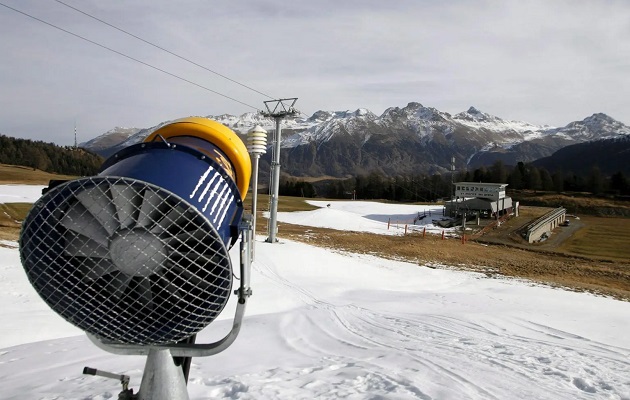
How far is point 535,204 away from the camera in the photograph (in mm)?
74750

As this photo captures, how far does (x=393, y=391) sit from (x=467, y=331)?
468 centimetres

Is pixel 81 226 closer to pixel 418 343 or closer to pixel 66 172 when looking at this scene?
pixel 418 343

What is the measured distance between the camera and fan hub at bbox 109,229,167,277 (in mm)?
2623

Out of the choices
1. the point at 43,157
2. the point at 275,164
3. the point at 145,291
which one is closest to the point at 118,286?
the point at 145,291

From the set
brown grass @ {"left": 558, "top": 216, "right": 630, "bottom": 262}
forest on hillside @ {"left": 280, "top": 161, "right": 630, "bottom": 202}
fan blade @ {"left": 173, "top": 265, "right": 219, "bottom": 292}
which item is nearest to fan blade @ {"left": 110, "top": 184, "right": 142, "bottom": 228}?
fan blade @ {"left": 173, "top": 265, "right": 219, "bottom": 292}

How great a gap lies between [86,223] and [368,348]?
243 inches

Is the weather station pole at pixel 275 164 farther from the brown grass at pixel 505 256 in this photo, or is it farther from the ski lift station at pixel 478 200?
the ski lift station at pixel 478 200

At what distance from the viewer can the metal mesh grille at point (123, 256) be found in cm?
260

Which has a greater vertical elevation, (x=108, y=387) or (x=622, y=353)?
(x=108, y=387)

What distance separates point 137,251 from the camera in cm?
264

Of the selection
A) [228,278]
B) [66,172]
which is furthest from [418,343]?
[66,172]

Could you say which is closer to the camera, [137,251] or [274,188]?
[137,251]

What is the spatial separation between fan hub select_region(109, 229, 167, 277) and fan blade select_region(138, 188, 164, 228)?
0.21ft

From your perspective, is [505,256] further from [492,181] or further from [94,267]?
[492,181]
